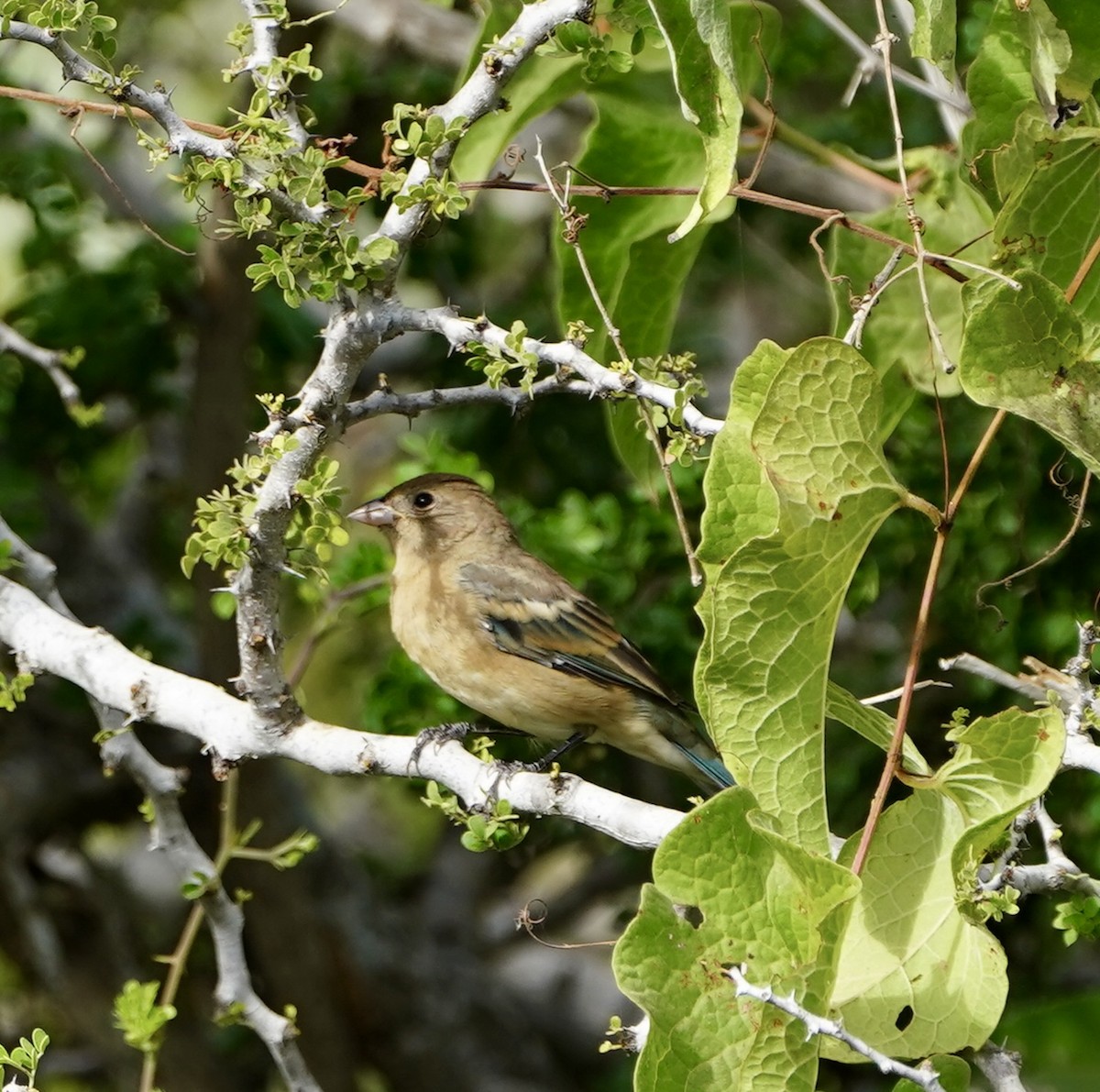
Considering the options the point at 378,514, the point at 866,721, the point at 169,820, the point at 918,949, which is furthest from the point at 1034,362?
the point at 378,514

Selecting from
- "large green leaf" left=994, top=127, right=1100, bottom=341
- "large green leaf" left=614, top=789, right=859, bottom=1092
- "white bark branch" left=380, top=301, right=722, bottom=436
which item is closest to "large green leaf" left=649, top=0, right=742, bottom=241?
"white bark branch" left=380, top=301, right=722, bottom=436

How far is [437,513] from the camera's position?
4559 mm

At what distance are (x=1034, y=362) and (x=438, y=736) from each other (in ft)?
5.08

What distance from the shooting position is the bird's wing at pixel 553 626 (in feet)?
14.0

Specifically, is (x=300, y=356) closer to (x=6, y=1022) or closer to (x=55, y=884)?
(x=55, y=884)

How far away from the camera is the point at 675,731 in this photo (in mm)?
4309

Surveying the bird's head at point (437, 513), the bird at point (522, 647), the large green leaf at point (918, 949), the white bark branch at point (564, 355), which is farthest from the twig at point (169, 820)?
the large green leaf at point (918, 949)

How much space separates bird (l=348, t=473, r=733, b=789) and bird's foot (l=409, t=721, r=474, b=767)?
202mm

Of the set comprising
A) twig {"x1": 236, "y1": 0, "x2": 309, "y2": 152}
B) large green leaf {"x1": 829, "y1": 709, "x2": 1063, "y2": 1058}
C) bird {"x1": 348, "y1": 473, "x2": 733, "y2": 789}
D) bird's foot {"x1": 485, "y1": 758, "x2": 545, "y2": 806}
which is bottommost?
bird {"x1": 348, "y1": 473, "x2": 733, "y2": 789}

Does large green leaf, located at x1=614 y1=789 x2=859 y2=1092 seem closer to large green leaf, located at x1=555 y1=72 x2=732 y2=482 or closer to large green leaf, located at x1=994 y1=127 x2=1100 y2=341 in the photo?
large green leaf, located at x1=994 y1=127 x2=1100 y2=341

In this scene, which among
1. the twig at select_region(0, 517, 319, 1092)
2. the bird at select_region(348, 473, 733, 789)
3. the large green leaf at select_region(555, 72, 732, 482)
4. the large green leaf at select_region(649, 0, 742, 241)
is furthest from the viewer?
the bird at select_region(348, 473, 733, 789)

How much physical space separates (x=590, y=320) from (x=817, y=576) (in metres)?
1.45

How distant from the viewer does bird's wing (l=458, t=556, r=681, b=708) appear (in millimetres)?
4277

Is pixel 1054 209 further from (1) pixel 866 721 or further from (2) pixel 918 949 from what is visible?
(2) pixel 918 949
